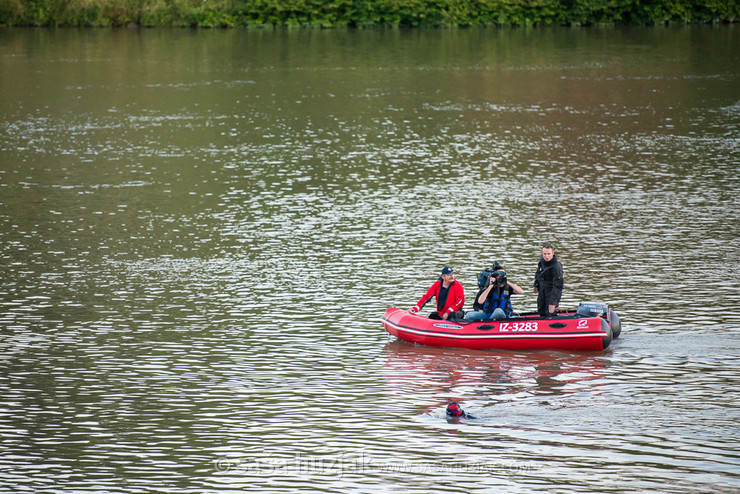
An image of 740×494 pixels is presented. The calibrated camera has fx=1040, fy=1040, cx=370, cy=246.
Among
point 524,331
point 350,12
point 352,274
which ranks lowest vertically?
point 352,274

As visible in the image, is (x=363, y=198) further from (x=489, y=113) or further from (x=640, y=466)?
(x=640, y=466)

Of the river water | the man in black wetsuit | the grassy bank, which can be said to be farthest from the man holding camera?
the grassy bank

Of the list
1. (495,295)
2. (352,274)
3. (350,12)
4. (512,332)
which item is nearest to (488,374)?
(512,332)

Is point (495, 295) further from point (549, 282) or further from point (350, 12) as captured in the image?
point (350, 12)

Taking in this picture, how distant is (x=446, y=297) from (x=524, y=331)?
6.94 feet

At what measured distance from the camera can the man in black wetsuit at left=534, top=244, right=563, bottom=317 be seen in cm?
2227

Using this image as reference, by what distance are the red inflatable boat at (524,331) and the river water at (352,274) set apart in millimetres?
299

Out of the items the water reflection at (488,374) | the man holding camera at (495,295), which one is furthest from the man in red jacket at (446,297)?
the water reflection at (488,374)

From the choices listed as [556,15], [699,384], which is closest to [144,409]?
[699,384]

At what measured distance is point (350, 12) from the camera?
9256 centimetres

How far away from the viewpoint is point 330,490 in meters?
16.1

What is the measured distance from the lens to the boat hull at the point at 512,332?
848 inches

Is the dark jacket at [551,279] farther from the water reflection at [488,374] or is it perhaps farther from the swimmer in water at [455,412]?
the swimmer in water at [455,412]

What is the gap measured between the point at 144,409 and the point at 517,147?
94.7 feet
